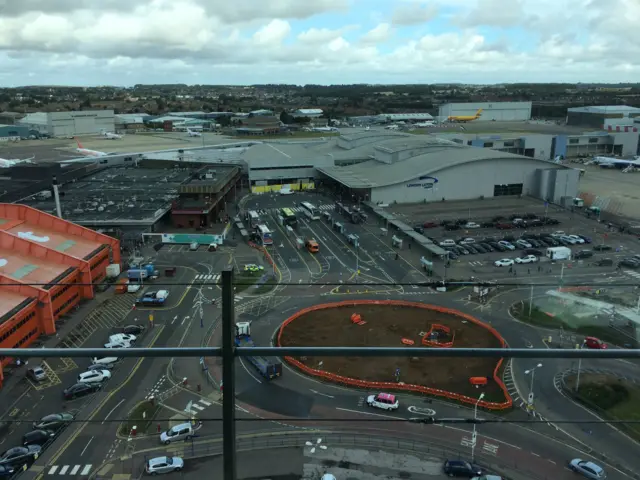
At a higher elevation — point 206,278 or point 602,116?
point 602,116

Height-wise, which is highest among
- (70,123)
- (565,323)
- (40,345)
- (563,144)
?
(70,123)

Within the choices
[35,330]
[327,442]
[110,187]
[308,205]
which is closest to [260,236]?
[308,205]

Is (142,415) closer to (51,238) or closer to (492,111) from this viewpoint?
(51,238)

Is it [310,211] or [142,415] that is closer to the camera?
[142,415]

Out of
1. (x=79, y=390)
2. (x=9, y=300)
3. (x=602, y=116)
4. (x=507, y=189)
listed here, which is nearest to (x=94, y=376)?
(x=79, y=390)

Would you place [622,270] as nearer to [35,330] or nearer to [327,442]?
[327,442]

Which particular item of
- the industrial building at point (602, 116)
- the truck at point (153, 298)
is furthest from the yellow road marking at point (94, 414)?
the industrial building at point (602, 116)

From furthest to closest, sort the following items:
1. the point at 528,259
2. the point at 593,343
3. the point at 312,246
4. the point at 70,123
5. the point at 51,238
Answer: the point at 70,123
the point at 312,246
the point at 528,259
the point at 51,238
the point at 593,343
